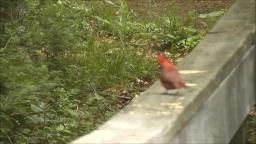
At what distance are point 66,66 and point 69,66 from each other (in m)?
0.04

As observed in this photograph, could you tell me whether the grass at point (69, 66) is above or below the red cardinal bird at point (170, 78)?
below

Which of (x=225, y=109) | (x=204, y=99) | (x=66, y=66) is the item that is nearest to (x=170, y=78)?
(x=204, y=99)

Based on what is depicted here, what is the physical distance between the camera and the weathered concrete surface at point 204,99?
2.86m

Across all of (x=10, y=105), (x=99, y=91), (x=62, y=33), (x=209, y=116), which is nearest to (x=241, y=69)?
(x=209, y=116)

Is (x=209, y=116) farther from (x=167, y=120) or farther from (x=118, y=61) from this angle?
(x=118, y=61)

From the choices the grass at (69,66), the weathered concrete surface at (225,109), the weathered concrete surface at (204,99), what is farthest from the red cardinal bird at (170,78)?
the grass at (69,66)

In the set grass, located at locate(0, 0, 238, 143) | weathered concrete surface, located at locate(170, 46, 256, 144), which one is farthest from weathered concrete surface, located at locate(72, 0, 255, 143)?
grass, located at locate(0, 0, 238, 143)

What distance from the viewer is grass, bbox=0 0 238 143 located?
477 cm

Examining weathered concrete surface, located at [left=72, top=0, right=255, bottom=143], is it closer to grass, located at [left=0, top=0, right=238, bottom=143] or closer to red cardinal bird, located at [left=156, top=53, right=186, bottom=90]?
red cardinal bird, located at [left=156, top=53, right=186, bottom=90]

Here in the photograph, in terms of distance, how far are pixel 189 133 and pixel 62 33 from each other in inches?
142

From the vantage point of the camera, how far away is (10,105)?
14.1 feet

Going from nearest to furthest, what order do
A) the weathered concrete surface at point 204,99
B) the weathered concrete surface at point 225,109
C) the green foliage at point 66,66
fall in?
1. the weathered concrete surface at point 204,99
2. the weathered concrete surface at point 225,109
3. the green foliage at point 66,66

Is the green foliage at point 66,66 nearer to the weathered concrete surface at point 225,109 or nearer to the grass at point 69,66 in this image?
the grass at point 69,66

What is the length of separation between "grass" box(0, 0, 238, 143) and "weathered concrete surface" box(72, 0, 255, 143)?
1.49 m
